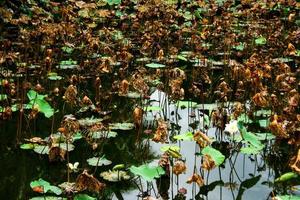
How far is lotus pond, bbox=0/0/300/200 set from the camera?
312 cm

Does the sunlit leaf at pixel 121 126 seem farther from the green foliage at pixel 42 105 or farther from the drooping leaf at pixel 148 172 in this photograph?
the drooping leaf at pixel 148 172

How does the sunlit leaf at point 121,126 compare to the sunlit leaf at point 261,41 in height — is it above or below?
below

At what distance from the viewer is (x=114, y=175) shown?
3260mm

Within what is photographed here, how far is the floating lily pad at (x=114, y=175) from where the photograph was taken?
3.23m

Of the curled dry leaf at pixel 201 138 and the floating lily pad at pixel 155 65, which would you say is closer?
the curled dry leaf at pixel 201 138

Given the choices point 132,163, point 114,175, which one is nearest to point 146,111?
point 132,163

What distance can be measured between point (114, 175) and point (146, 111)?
46.8 inches

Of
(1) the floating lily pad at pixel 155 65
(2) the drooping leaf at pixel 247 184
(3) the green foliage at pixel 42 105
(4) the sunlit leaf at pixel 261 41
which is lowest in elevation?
(2) the drooping leaf at pixel 247 184

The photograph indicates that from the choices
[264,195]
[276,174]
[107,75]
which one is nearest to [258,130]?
[276,174]

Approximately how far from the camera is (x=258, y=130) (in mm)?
3986

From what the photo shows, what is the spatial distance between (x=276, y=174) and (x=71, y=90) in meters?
1.67

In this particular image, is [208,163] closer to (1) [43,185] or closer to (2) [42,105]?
(1) [43,185]

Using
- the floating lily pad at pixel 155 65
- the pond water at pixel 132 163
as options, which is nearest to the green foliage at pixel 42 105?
the pond water at pixel 132 163

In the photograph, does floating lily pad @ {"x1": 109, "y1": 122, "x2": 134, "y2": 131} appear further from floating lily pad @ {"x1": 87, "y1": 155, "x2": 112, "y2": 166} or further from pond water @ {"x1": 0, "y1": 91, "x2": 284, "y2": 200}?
floating lily pad @ {"x1": 87, "y1": 155, "x2": 112, "y2": 166}
